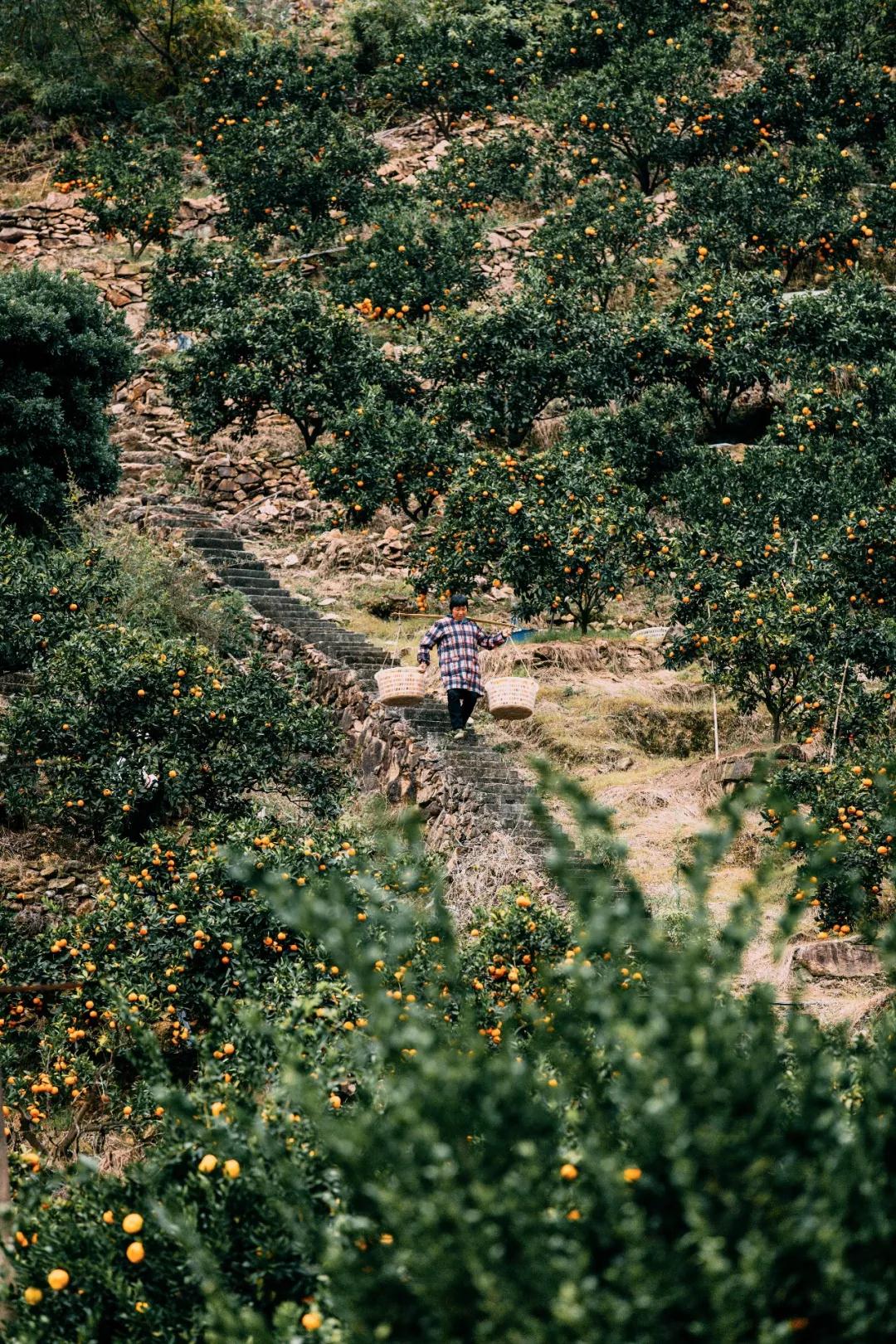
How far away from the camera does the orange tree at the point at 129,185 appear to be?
24984mm

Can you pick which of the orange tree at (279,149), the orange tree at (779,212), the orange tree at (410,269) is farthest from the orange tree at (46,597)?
the orange tree at (279,149)

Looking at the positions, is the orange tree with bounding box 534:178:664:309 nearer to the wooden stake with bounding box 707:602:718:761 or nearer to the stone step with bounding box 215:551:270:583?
the stone step with bounding box 215:551:270:583

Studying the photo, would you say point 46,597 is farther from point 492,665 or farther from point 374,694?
point 492,665

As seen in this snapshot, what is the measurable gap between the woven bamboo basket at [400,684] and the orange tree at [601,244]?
10322 millimetres

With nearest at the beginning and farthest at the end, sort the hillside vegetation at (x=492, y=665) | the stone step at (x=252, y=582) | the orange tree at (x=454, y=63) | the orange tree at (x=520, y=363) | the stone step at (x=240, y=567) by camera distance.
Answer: the hillside vegetation at (x=492, y=665), the stone step at (x=252, y=582), the stone step at (x=240, y=567), the orange tree at (x=520, y=363), the orange tree at (x=454, y=63)

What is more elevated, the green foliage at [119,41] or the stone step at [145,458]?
the green foliage at [119,41]

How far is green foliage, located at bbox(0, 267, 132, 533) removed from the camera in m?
16.3

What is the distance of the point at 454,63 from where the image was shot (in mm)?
27516

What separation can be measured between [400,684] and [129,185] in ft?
52.7

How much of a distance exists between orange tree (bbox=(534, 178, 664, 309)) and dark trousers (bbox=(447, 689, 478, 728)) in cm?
960

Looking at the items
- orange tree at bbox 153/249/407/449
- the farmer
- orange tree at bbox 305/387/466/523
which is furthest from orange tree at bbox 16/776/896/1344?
orange tree at bbox 153/249/407/449

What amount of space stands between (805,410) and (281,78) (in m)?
13.5

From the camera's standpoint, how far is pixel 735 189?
22.2 meters

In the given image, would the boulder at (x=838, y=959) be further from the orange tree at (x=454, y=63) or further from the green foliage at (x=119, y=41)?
the green foliage at (x=119, y=41)
